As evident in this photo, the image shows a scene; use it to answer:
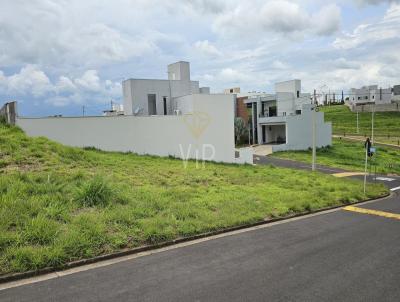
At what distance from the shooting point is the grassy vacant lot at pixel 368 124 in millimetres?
66844

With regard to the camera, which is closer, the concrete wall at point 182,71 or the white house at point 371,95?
the concrete wall at point 182,71

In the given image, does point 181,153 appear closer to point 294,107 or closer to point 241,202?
point 241,202

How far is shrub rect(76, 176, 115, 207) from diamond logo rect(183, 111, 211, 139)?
47.4 ft

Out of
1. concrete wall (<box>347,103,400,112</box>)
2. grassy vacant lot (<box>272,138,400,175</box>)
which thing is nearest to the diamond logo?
grassy vacant lot (<box>272,138,400,175</box>)

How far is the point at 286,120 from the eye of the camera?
161ft

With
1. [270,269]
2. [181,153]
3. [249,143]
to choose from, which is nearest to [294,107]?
[249,143]

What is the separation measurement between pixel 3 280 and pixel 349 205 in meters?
12.5

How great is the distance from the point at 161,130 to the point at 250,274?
17.1 m

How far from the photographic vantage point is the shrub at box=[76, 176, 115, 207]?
9.22m

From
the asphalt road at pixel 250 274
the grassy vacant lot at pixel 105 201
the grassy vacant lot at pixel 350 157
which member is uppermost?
the grassy vacant lot at pixel 105 201

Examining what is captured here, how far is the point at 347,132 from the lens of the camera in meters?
72.0

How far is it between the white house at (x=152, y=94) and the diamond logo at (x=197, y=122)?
685 centimetres

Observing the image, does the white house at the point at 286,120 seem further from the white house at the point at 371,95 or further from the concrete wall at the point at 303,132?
the white house at the point at 371,95

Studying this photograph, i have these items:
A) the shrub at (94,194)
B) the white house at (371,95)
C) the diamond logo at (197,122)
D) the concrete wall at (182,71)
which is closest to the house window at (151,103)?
the concrete wall at (182,71)
